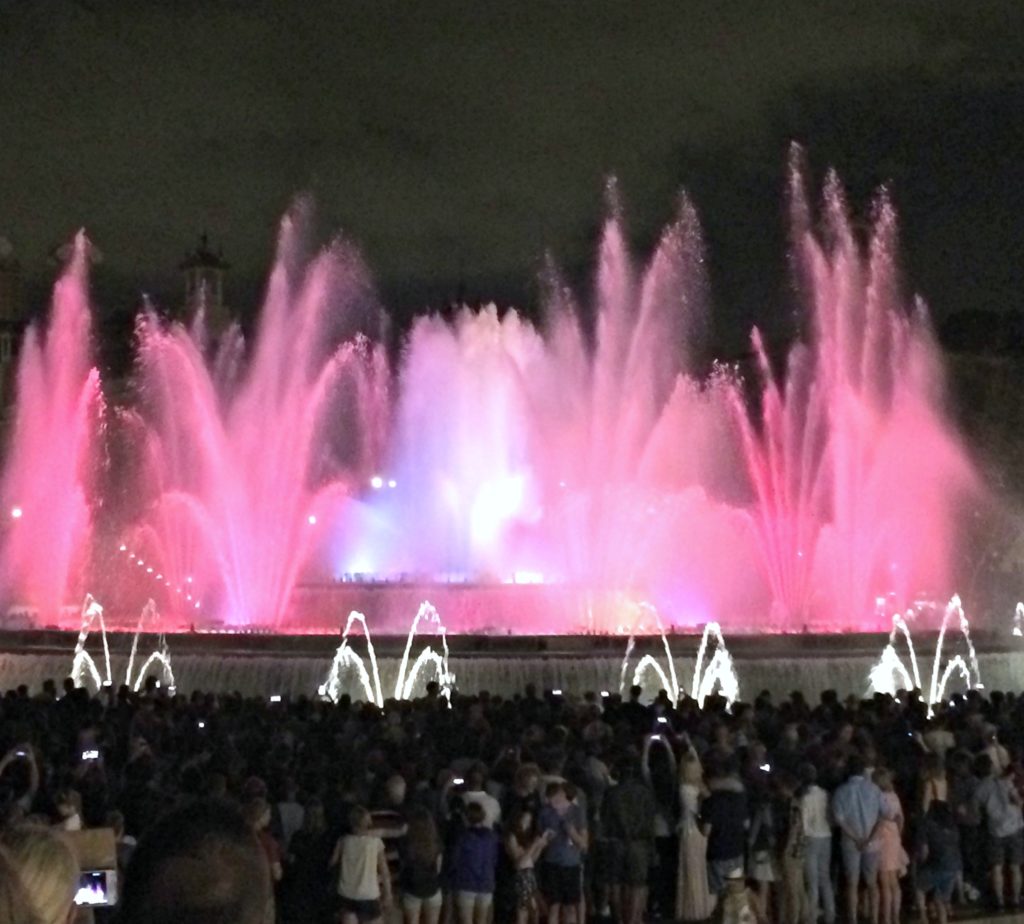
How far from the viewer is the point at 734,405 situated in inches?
1839

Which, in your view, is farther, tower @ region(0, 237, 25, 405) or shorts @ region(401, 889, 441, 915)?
tower @ region(0, 237, 25, 405)

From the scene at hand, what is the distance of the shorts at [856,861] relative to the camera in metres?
11.2

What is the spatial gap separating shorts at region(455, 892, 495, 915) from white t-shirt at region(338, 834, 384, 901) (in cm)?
101

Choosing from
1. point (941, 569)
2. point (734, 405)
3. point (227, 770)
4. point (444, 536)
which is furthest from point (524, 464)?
point (941, 569)

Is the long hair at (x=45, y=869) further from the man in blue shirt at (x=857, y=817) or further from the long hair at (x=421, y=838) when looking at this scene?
the man in blue shirt at (x=857, y=817)

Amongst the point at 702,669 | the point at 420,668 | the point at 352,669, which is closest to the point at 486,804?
the point at 420,668

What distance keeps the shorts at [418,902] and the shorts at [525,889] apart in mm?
627

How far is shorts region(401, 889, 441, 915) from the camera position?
9.87m

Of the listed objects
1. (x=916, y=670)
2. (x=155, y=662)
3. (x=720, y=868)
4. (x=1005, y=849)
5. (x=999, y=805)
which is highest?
(x=916, y=670)

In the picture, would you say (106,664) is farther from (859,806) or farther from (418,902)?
(859,806)

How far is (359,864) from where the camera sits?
9.12 meters

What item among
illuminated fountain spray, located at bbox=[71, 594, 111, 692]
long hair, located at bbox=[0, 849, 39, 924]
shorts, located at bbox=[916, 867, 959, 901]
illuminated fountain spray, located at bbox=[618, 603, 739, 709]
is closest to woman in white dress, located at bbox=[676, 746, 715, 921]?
shorts, located at bbox=[916, 867, 959, 901]

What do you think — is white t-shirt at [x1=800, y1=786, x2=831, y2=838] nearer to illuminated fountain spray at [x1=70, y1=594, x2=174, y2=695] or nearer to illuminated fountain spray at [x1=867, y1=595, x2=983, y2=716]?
illuminated fountain spray at [x1=867, y1=595, x2=983, y2=716]

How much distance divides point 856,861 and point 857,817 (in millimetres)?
399
